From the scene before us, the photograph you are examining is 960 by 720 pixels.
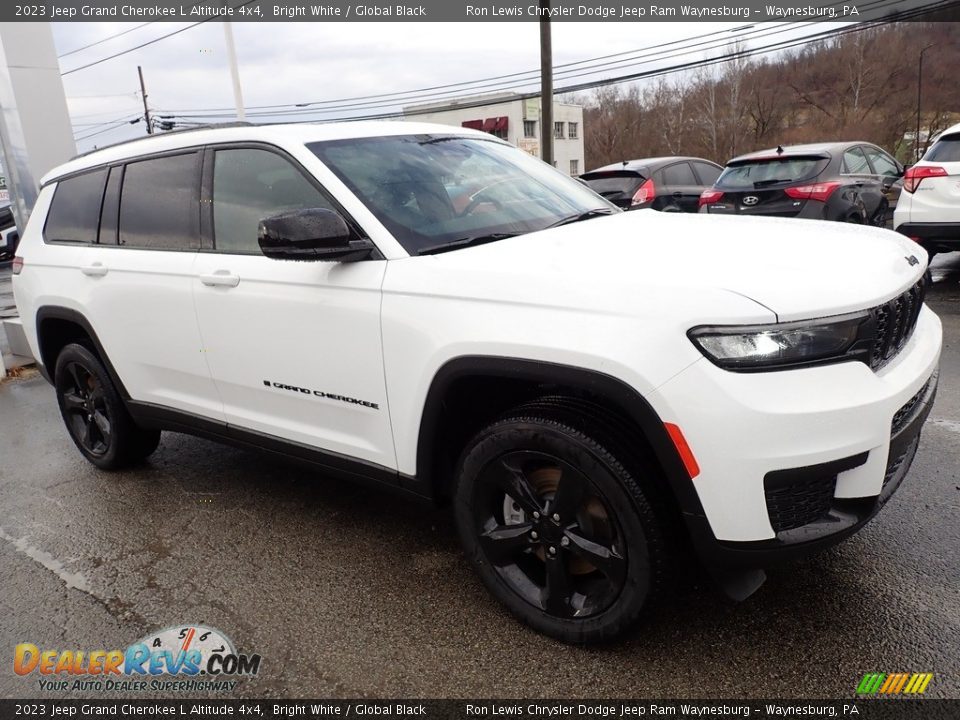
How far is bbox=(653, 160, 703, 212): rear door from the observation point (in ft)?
32.1

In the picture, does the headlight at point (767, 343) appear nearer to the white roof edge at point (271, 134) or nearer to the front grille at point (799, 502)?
the front grille at point (799, 502)

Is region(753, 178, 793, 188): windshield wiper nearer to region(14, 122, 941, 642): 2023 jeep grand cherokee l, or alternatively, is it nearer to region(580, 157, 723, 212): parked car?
region(580, 157, 723, 212): parked car

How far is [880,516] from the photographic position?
3018 millimetres

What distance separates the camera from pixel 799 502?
1.94 metres

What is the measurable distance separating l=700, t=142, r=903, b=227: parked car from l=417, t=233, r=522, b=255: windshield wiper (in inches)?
246

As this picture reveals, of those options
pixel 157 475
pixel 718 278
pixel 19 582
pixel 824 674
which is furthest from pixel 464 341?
pixel 157 475

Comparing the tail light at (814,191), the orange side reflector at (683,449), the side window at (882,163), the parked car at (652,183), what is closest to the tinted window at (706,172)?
the parked car at (652,183)

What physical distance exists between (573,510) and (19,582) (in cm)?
248

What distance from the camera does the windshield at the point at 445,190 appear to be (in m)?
2.67

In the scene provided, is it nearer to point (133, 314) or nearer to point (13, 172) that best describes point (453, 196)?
point (133, 314)

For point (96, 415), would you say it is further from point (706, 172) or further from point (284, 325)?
point (706, 172)

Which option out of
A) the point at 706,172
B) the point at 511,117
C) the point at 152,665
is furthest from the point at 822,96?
the point at 152,665

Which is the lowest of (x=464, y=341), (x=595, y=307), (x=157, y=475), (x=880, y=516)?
(x=157, y=475)

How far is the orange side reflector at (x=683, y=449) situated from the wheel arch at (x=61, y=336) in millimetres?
2990
